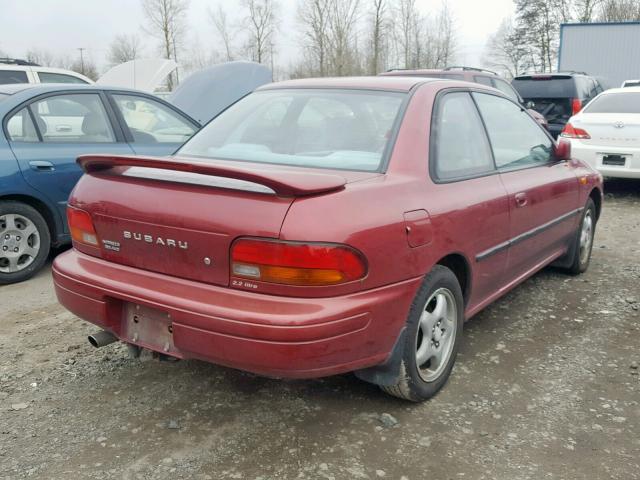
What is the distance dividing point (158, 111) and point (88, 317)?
3521 millimetres

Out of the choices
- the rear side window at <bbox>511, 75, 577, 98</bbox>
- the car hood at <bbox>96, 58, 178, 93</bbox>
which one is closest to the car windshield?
the car hood at <bbox>96, 58, 178, 93</bbox>

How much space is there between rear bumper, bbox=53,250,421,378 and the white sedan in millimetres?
6248

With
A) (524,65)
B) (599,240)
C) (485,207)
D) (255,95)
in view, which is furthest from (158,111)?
(524,65)

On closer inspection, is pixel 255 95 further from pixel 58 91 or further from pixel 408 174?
pixel 58 91

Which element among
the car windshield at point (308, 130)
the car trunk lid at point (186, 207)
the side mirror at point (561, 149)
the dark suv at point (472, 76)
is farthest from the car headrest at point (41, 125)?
the dark suv at point (472, 76)

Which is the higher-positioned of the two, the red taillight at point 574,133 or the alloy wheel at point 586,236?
the red taillight at point 574,133

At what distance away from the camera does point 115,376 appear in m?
3.25

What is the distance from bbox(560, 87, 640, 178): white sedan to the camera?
25.3ft

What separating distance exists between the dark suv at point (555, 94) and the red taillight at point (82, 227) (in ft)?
33.2

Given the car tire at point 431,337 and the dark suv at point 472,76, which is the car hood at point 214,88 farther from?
the car tire at point 431,337

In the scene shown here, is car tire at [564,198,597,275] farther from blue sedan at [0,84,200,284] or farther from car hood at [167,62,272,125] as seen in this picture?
car hood at [167,62,272,125]

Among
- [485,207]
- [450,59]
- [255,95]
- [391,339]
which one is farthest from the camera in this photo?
[450,59]

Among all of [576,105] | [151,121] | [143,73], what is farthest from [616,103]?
[143,73]

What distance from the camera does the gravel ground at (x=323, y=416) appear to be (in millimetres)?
2475
